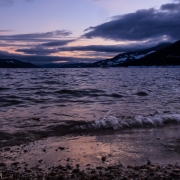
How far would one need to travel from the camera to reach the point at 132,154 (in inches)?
264

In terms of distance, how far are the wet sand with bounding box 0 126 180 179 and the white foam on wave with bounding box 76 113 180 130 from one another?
3.59 feet

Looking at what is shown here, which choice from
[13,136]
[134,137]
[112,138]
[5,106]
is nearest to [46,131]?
[13,136]

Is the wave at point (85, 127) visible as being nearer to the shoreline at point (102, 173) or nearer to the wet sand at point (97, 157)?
the wet sand at point (97, 157)

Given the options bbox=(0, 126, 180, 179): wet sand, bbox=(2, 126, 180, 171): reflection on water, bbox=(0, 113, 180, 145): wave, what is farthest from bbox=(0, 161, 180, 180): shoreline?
bbox=(0, 113, 180, 145): wave

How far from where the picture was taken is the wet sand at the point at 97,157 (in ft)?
17.5

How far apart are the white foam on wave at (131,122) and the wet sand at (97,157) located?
43.1 inches

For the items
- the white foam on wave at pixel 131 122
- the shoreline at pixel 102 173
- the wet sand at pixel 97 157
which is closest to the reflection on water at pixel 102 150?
the wet sand at pixel 97 157

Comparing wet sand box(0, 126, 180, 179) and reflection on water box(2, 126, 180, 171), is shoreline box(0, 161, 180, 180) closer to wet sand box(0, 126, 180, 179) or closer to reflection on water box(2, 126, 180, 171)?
wet sand box(0, 126, 180, 179)

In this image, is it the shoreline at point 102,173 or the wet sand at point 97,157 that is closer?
the shoreline at point 102,173

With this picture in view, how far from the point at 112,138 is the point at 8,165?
3.62m

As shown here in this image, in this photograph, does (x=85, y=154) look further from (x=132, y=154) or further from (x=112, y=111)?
(x=112, y=111)

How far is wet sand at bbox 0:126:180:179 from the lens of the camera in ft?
17.5

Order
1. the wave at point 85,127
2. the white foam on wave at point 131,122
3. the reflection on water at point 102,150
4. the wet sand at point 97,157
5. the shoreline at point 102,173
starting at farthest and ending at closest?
the white foam on wave at point 131,122, the wave at point 85,127, the reflection on water at point 102,150, the wet sand at point 97,157, the shoreline at point 102,173

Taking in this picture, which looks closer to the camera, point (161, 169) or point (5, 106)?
point (161, 169)
